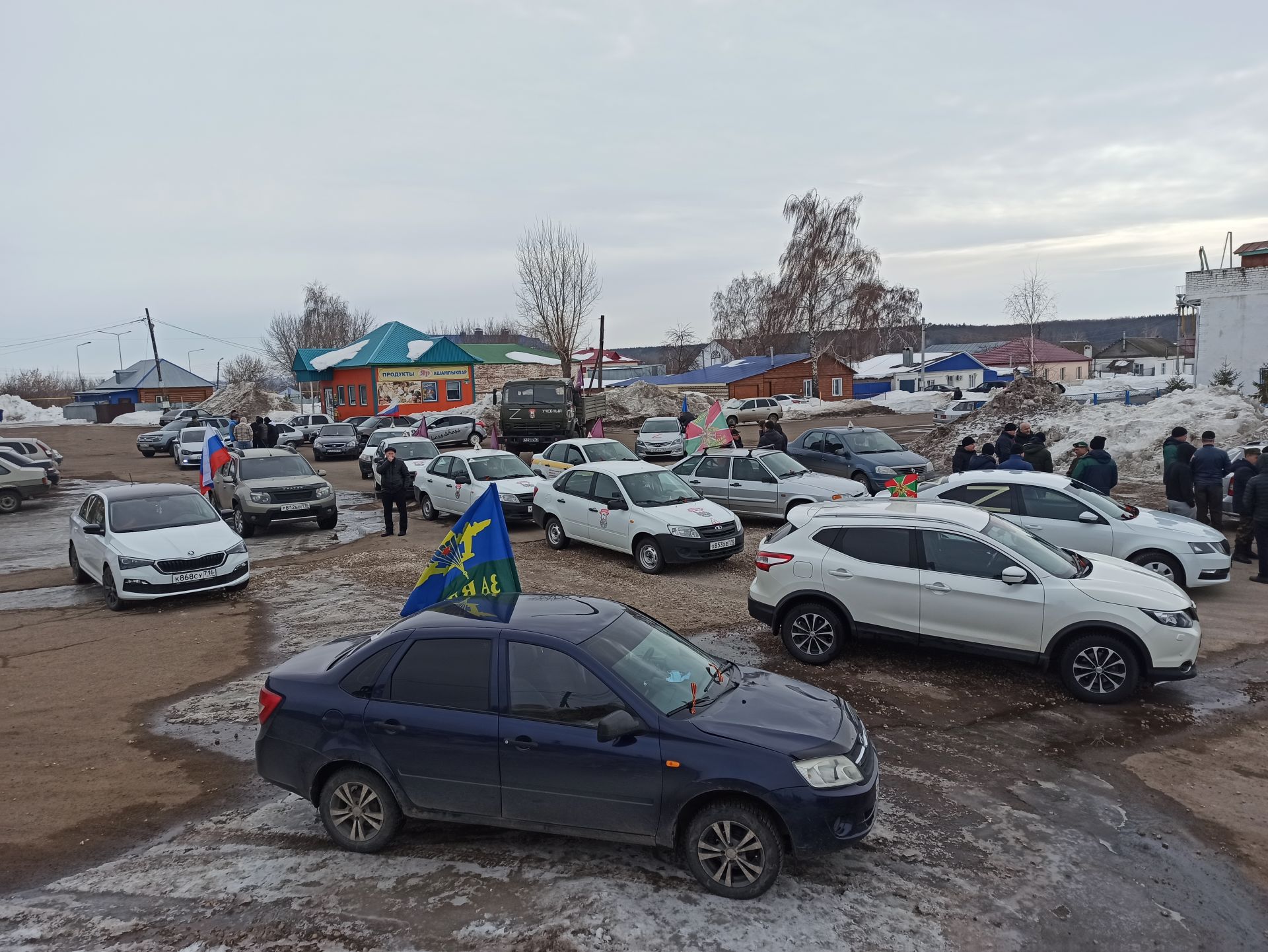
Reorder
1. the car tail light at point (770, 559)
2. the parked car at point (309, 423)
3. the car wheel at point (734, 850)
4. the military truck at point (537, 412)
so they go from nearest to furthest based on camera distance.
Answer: the car wheel at point (734, 850) → the car tail light at point (770, 559) → the military truck at point (537, 412) → the parked car at point (309, 423)

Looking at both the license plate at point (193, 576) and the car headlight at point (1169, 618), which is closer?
the car headlight at point (1169, 618)

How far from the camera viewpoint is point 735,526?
12422 millimetres

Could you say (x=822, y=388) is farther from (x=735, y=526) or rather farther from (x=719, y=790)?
(x=719, y=790)

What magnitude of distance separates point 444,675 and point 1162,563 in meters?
9.21

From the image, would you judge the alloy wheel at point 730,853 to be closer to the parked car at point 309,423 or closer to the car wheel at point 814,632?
the car wheel at point 814,632

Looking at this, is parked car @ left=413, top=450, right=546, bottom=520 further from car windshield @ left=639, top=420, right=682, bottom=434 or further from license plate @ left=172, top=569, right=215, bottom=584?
car windshield @ left=639, top=420, right=682, bottom=434

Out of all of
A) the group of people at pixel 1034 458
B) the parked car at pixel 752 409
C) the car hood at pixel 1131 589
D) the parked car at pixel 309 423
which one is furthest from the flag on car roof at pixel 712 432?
the parked car at pixel 752 409

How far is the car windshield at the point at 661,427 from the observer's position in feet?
98.1

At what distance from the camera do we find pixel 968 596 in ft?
24.2

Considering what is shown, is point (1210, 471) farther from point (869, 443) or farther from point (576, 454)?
point (576, 454)

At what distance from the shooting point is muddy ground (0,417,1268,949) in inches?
163

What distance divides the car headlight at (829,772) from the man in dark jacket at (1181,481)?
36.1 ft

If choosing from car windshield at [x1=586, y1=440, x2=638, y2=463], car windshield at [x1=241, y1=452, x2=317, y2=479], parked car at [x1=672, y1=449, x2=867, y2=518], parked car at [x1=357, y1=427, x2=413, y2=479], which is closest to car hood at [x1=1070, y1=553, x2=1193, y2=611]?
parked car at [x1=672, y1=449, x2=867, y2=518]

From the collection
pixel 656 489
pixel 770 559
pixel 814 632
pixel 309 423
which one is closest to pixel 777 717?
pixel 814 632
